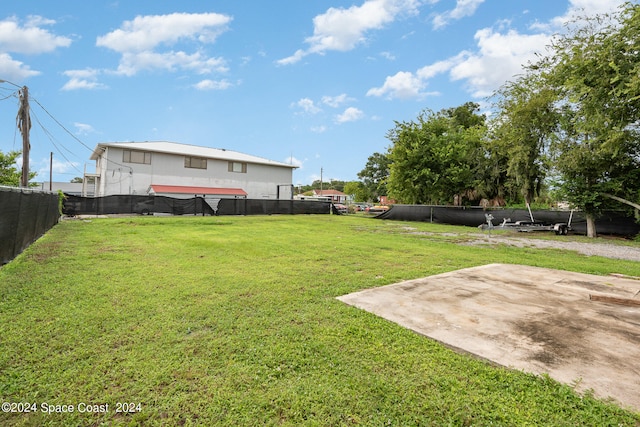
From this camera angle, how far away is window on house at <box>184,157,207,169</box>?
25312 millimetres

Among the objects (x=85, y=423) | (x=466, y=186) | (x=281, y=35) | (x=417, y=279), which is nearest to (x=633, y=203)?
(x=466, y=186)

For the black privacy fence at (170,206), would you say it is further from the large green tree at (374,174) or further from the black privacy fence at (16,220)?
the large green tree at (374,174)

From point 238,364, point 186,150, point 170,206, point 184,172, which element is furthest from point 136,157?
point 238,364

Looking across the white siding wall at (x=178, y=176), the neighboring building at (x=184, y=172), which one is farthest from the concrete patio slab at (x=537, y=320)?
the white siding wall at (x=178, y=176)

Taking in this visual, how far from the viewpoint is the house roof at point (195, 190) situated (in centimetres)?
2326

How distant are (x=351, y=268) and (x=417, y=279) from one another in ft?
3.74

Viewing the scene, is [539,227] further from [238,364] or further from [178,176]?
[178,176]

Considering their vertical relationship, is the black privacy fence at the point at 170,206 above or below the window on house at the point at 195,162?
below

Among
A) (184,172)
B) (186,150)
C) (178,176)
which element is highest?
(186,150)

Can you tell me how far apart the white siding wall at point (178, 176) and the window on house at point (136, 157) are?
0.22 m

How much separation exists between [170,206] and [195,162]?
783 cm

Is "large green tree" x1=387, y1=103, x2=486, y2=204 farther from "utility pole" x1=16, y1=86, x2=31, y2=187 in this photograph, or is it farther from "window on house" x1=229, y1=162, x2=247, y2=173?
"utility pole" x1=16, y1=86, x2=31, y2=187

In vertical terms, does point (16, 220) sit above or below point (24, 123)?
below

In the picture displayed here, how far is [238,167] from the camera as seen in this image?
91.4 feet
